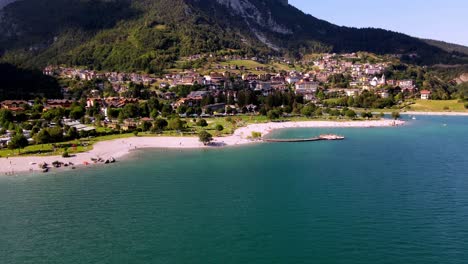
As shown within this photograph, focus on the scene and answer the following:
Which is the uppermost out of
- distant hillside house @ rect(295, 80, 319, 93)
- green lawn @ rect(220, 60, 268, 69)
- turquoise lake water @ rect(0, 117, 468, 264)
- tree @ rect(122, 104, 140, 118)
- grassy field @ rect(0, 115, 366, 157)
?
green lawn @ rect(220, 60, 268, 69)

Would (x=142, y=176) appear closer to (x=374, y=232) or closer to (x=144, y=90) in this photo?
(x=374, y=232)

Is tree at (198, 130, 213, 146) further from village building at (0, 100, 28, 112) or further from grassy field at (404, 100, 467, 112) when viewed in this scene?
grassy field at (404, 100, 467, 112)

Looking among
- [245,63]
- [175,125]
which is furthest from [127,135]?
[245,63]

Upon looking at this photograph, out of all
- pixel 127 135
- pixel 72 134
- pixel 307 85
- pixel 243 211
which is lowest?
pixel 243 211

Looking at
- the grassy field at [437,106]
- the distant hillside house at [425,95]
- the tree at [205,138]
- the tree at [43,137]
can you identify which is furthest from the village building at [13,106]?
the distant hillside house at [425,95]

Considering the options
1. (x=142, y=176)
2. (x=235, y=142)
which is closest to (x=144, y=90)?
(x=235, y=142)

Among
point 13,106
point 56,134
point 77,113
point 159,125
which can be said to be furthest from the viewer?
point 13,106

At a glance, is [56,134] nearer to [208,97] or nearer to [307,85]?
[208,97]

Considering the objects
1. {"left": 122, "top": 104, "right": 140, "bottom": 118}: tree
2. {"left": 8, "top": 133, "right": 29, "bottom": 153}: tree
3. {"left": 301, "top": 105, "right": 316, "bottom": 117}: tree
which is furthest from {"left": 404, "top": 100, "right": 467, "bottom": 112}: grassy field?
{"left": 8, "top": 133, "right": 29, "bottom": 153}: tree
